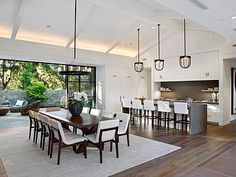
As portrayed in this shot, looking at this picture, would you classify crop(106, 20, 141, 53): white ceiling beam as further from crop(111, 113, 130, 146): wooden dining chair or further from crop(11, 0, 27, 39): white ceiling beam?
crop(111, 113, 130, 146): wooden dining chair

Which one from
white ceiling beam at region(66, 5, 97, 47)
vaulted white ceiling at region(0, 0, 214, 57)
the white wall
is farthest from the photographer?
the white wall

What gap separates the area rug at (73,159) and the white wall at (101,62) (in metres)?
3.69

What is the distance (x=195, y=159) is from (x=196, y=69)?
16.6 feet

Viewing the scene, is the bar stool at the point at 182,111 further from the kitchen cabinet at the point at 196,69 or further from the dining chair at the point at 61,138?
the dining chair at the point at 61,138

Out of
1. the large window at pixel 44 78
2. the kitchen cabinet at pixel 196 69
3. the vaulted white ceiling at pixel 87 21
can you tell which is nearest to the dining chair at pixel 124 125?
the vaulted white ceiling at pixel 87 21

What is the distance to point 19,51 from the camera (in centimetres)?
721

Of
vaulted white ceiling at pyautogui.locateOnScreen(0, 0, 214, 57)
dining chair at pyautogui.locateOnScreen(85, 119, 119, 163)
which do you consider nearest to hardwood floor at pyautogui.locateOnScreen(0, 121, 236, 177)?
dining chair at pyautogui.locateOnScreen(85, 119, 119, 163)

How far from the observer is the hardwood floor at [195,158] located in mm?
3256

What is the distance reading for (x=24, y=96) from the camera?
36.2 feet

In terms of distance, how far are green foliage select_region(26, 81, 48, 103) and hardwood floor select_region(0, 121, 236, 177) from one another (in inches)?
288

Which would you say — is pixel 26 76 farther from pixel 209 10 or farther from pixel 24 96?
pixel 209 10

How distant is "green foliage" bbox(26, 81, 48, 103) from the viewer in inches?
425

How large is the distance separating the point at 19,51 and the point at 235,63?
Result: 29.0 ft

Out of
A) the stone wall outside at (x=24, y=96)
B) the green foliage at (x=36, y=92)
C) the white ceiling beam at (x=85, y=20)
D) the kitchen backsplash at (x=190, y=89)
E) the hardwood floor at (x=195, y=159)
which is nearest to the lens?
the hardwood floor at (x=195, y=159)
